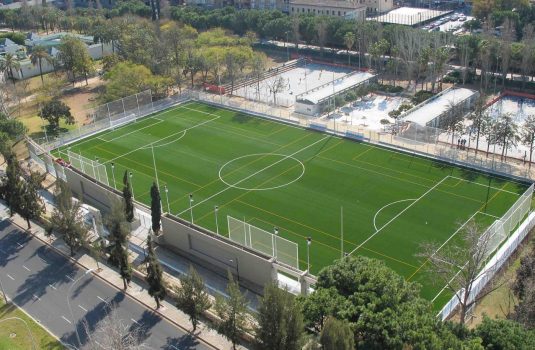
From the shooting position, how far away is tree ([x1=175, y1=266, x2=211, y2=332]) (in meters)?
33.1

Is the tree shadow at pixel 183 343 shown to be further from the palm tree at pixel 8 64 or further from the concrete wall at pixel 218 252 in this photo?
the palm tree at pixel 8 64

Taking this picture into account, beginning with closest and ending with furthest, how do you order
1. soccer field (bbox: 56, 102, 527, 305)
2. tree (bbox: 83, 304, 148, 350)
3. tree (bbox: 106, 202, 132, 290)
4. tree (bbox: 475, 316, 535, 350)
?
tree (bbox: 475, 316, 535, 350), tree (bbox: 83, 304, 148, 350), tree (bbox: 106, 202, 132, 290), soccer field (bbox: 56, 102, 527, 305)

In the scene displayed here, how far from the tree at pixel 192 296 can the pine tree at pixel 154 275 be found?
8.23ft

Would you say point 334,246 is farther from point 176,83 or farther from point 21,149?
point 176,83

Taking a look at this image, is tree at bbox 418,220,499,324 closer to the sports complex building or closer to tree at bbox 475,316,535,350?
the sports complex building

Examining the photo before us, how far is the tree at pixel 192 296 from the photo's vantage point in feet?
109

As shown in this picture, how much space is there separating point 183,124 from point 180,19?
58.8 m

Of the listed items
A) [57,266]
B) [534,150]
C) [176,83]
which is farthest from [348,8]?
[57,266]

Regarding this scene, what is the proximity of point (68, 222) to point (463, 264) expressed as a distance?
94.9 ft

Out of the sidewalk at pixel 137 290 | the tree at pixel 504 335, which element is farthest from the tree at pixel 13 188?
the tree at pixel 504 335

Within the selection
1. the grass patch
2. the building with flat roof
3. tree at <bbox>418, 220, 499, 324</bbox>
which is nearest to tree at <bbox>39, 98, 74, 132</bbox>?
the grass patch

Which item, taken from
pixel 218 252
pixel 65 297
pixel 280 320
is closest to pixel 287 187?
pixel 218 252

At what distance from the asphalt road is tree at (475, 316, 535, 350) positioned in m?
16.1

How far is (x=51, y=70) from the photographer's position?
99812 millimetres
